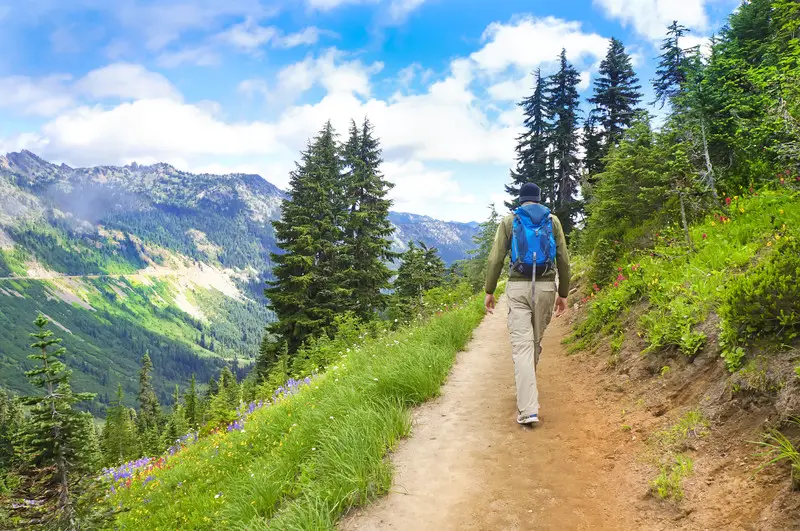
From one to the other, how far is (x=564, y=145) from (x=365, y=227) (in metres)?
19.0

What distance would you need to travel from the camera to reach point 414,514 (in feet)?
12.1

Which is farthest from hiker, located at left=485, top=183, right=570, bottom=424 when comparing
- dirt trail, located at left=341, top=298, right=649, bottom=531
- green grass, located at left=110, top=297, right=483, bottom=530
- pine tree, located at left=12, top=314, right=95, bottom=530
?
pine tree, located at left=12, top=314, right=95, bottom=530

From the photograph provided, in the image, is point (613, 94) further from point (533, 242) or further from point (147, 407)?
point (147, 407)

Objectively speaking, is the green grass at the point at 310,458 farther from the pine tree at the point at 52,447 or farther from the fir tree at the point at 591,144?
the fir tree at the point at 591,144

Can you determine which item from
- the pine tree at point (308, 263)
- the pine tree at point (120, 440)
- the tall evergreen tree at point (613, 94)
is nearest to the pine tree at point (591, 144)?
the tall evergreen tree at point (613, 94)

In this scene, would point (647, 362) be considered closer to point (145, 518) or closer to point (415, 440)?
point (415, 440)

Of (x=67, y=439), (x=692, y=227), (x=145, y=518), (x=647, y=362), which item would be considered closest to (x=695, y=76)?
(x=692, y=227)

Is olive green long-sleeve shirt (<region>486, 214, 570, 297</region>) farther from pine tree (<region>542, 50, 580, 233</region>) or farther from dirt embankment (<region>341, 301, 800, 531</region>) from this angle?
pine tree (<region>542, 50, 580, 233</region>)

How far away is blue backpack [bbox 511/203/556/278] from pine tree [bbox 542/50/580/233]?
3183 cm

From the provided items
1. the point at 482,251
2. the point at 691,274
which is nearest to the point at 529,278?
the point at 691,274

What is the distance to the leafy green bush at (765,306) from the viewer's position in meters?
3.76

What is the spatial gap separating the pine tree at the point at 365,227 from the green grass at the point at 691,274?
1979cm

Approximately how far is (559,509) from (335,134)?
29967mm

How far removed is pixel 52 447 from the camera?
8680 millimetres
